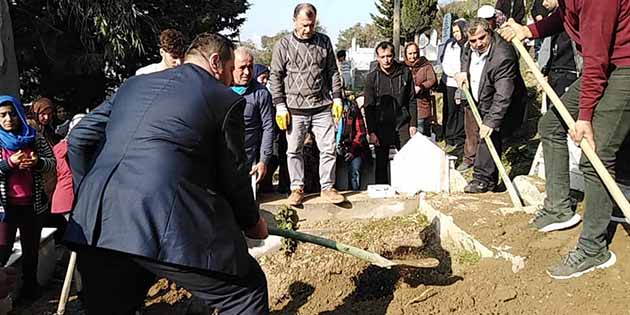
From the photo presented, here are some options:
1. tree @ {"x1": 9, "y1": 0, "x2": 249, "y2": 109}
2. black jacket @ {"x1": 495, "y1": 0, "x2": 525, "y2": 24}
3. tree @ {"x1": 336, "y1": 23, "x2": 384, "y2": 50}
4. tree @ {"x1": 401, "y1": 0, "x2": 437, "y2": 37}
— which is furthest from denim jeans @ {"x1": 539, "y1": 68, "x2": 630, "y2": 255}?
tree @ {"x1": 336, "y1": 23, "x2": 384, "y2": 50}

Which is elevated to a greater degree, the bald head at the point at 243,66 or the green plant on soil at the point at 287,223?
the bald head at the point at 243,66

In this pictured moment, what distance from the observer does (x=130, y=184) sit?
7.72ft

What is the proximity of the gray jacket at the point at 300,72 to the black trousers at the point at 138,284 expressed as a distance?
2819 millimetres

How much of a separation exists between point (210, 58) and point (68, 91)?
8.85 metres

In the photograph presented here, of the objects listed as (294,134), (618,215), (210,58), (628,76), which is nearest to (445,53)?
(294,134)

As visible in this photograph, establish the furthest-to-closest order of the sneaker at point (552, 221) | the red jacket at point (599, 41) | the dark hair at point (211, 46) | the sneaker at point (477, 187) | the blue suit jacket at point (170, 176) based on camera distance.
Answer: the sneaker at point (477, 187) < the sneaker at point (552, 221) < the red jacket at point (599, 41) < the dark hair at point (211, 46) < the blue suit jacket at point (170, 176)

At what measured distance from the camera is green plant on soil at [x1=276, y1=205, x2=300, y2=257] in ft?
16.8

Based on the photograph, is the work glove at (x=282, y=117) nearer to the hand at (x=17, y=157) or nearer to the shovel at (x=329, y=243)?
the shovel at (x=329, y=243)

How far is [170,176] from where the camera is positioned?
7.73 ft

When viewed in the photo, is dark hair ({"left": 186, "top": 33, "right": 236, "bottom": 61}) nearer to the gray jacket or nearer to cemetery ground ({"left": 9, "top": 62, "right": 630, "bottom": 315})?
cemetery ground ({"left": 9, "top": 62, "right": 630, "bottom": 315})

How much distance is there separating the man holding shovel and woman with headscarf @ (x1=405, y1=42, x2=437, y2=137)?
13.5 feet

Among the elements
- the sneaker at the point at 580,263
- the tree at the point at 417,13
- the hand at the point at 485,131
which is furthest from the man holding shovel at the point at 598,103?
the tree at the point at 417,13

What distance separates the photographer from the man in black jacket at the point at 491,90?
5281mm

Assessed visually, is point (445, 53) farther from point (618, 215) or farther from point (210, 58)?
point (210, 58)
